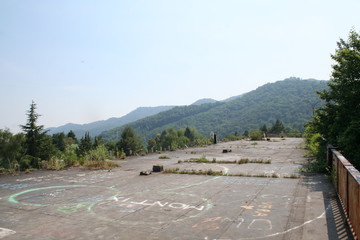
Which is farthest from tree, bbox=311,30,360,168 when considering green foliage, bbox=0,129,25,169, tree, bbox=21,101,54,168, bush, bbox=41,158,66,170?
green foliage, bbox=0,129,25,169

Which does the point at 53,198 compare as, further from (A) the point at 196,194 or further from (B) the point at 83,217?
(A) the point at 196,194

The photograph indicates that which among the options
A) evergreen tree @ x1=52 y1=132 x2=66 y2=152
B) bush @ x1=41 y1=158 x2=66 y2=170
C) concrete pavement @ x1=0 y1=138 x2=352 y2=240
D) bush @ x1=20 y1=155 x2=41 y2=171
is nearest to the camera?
concrete pavement @ x1=0 y1=138 x2=352 y2=240

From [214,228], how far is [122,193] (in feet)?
15.4

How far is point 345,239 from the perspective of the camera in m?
5.30

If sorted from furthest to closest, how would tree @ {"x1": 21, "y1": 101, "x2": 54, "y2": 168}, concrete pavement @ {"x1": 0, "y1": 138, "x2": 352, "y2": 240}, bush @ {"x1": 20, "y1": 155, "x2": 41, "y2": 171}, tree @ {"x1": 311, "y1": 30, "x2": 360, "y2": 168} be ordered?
tree @ {"x1": 21, "y1": 101, "x2": 54, "y2": 168} < bush @ {"x1": 20, "y1": 155, "x2": 41, "y2": 171} < tree @ {"x1": 311, "y1": 30, "x2": 360, "y2": 168} < concrete pavement @ {"x1": 0, "y1": 138, "x2": 352, "y2": 240}

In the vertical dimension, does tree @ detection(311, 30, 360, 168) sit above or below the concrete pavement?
above

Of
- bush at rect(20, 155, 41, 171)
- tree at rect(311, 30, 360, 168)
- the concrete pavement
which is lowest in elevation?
the concrete pavement

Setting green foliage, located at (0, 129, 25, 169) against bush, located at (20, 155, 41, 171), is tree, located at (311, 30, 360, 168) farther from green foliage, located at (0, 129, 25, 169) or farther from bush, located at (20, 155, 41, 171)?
green foliage, located at (0, 129, 25, 169)

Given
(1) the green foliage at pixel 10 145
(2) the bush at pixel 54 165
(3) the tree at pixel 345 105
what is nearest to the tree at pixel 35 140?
(1) the green foliage at pixel 10 145

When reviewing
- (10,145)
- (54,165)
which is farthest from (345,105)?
(10,145)

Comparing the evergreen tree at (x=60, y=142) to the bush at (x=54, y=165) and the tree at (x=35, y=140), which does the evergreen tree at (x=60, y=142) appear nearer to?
the tree at (x=35, y=140)

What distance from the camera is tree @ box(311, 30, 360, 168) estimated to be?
1137 centimetres

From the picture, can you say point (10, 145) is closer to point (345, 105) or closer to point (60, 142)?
point (60, 142)

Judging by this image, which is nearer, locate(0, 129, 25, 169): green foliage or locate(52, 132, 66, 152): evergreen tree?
locate(0, 129, 25, 169): green foliage
